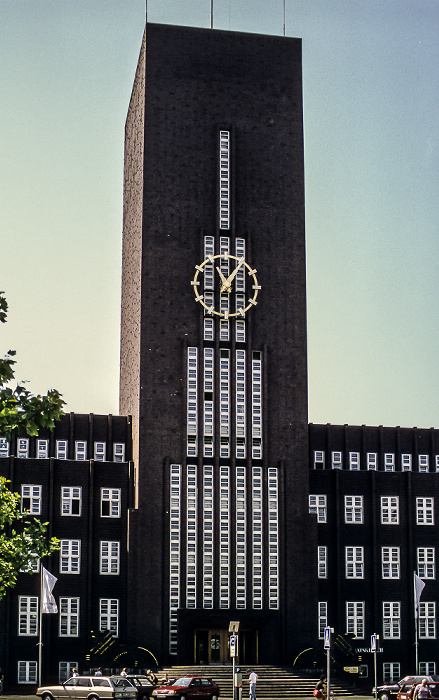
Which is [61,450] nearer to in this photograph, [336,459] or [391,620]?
[336,459]

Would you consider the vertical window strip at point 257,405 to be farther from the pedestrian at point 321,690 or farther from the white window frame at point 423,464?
the pedestrian at point 321,690

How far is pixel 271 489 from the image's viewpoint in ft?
254

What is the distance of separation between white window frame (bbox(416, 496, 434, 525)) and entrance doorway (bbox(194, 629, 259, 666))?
14815 mm

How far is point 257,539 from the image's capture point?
76312 millimetres

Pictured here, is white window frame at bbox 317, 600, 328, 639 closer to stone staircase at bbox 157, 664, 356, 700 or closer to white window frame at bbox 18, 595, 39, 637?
stone staircase at bbox 157, 664, 356, 700

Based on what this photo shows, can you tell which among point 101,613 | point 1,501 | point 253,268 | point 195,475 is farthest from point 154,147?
point 1,501

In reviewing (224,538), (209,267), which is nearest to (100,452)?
(224,538)

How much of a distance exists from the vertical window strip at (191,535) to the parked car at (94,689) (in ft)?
58.6

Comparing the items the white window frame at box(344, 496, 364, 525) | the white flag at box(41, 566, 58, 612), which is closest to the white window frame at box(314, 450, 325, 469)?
the white window frame at box(344, 496, 364, 525)

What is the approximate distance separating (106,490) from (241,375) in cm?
1161

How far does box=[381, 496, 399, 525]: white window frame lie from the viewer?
80.4 m

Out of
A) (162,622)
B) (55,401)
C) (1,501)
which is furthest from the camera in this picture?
(162,622)

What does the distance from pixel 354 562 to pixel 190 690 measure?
2318 centimetres

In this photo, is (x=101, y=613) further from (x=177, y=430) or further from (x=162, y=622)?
(x=177, y=430)
